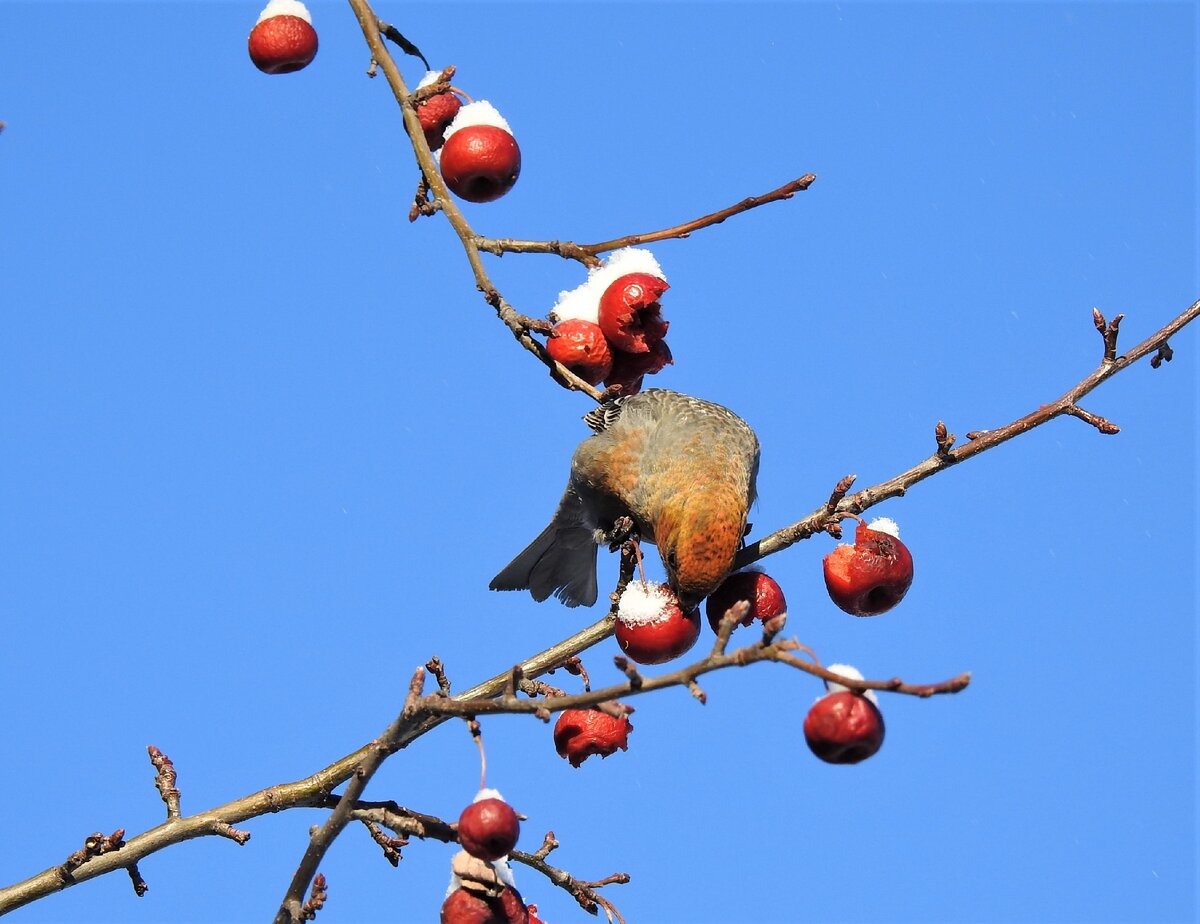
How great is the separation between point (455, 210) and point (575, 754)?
1.55 m

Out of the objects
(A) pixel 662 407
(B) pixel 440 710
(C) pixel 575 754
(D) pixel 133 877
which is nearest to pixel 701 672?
(B) pixel 440 710

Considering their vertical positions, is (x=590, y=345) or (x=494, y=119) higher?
(x=494, y=119)

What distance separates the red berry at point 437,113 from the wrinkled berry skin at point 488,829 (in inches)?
87.7

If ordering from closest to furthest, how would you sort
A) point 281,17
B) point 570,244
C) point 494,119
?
point 570,244
point 494,119
point 281,17

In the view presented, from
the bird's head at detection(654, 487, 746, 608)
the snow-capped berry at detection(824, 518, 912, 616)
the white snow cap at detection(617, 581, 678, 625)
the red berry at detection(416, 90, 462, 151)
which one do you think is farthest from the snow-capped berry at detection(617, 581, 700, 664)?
the red berry at detection(416, 90, 462, 151)

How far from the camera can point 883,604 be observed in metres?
4.22

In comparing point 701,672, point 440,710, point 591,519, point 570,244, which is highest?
point 591,519

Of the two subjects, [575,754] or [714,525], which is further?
[714,525]

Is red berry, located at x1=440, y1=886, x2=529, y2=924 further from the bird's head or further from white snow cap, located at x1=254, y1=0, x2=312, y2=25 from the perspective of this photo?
white snow cap, located at x1=254, y1=0, x2=312, y2=25

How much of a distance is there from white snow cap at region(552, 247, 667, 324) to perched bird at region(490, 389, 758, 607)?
2.79 ft

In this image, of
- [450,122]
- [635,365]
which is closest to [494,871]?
[635,365]

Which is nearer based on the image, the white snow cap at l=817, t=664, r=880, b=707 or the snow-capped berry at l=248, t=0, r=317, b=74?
the white snow cap at l=817, t=664, r=880, b=707

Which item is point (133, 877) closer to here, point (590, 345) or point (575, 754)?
point (575, 754)

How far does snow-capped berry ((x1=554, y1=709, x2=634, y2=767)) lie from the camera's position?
400 centimetres
